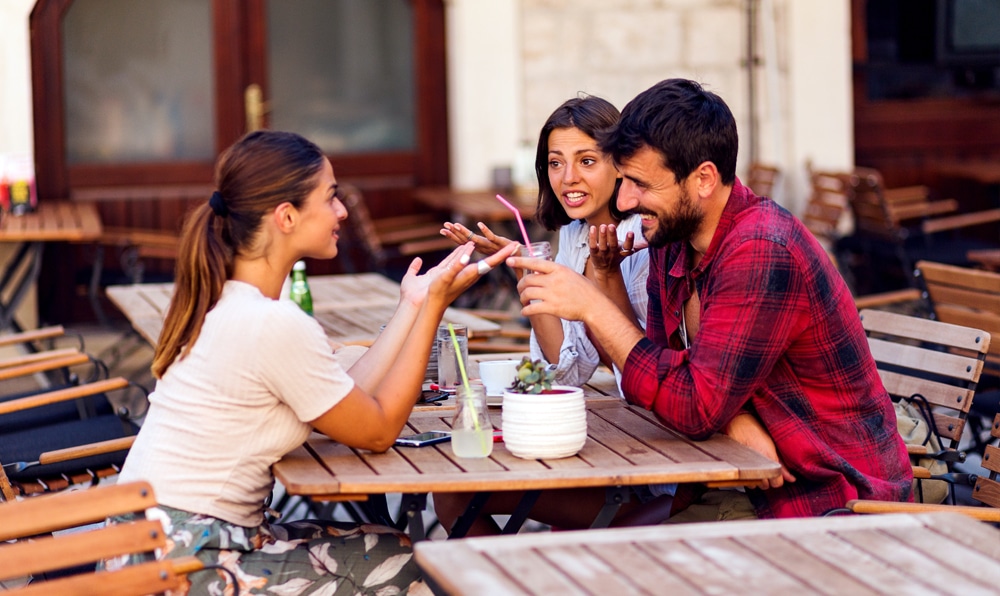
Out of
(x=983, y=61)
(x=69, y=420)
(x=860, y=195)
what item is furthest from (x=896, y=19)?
(x=69, y=420)

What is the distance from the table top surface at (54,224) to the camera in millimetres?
5816

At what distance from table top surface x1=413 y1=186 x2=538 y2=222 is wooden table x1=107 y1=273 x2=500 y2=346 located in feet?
4.22

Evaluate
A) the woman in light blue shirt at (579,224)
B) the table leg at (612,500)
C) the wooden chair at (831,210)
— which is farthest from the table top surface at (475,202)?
the table leg at (612,500)

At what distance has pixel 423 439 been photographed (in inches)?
101

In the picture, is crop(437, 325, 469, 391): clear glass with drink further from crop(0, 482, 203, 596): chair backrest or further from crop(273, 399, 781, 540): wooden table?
crop(0, 482, 203, 596): chair backrest

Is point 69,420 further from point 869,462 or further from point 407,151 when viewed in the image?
point 407,151

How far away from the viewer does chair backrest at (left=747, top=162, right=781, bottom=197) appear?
7684 millimetres

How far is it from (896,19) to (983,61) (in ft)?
2.11

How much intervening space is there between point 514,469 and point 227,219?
2.58ft

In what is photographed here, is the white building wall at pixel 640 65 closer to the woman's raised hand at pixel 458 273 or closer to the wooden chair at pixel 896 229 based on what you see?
the wooden chair at pixel 896 229

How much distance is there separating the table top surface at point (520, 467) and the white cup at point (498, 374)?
444 millimetres

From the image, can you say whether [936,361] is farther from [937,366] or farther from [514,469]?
[514,469]

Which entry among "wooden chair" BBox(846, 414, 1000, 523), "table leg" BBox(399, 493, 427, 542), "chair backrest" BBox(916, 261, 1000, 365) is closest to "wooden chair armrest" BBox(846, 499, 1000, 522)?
"wooden chair" BBox(846, 414, 1000, 523)

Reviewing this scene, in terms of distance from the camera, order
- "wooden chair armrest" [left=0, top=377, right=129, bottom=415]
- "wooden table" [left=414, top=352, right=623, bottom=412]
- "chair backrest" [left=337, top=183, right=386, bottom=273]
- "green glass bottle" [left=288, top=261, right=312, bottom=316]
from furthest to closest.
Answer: "chair backrest" [left=337, top=183, right=386, bottom=273] → "green glass bottle" [left=288, top=261, right=312, bottom=316] → "wooden chair armrest" [left=0, top=377, right=129, bottom=415] → "wooden table" [left=414, top=352, right=623, bottom=412]
